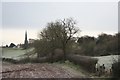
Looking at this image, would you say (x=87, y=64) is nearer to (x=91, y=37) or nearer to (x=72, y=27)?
(x=72, y=27)

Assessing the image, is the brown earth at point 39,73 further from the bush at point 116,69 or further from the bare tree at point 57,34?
the bare tree at point 57,34

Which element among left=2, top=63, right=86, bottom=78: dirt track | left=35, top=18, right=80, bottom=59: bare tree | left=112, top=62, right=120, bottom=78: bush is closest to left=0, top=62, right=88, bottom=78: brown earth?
left=2, top=63, right=86, bottom=78: dirt track

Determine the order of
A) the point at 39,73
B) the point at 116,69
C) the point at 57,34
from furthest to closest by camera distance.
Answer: the point at 57,34 < the point at 39,73 < the point at 116,69

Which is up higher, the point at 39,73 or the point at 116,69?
the point at 116,69

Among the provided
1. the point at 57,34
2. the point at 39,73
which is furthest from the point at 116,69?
the point at 57,34

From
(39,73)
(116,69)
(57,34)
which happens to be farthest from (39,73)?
(57,34)

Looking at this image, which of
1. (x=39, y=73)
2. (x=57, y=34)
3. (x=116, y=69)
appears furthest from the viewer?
(x=57, y=34)

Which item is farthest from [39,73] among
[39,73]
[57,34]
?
[57,34]

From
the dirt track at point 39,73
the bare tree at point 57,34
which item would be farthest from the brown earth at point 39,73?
the bare tree at point 57,34

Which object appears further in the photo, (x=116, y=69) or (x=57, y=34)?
(x=57, y=34)

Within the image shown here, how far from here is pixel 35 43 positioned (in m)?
46.4

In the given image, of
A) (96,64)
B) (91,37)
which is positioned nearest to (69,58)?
(96,64)

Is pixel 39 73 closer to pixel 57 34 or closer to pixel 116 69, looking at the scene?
pixel 116 69

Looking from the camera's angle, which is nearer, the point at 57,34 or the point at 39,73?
the point at 39,73
